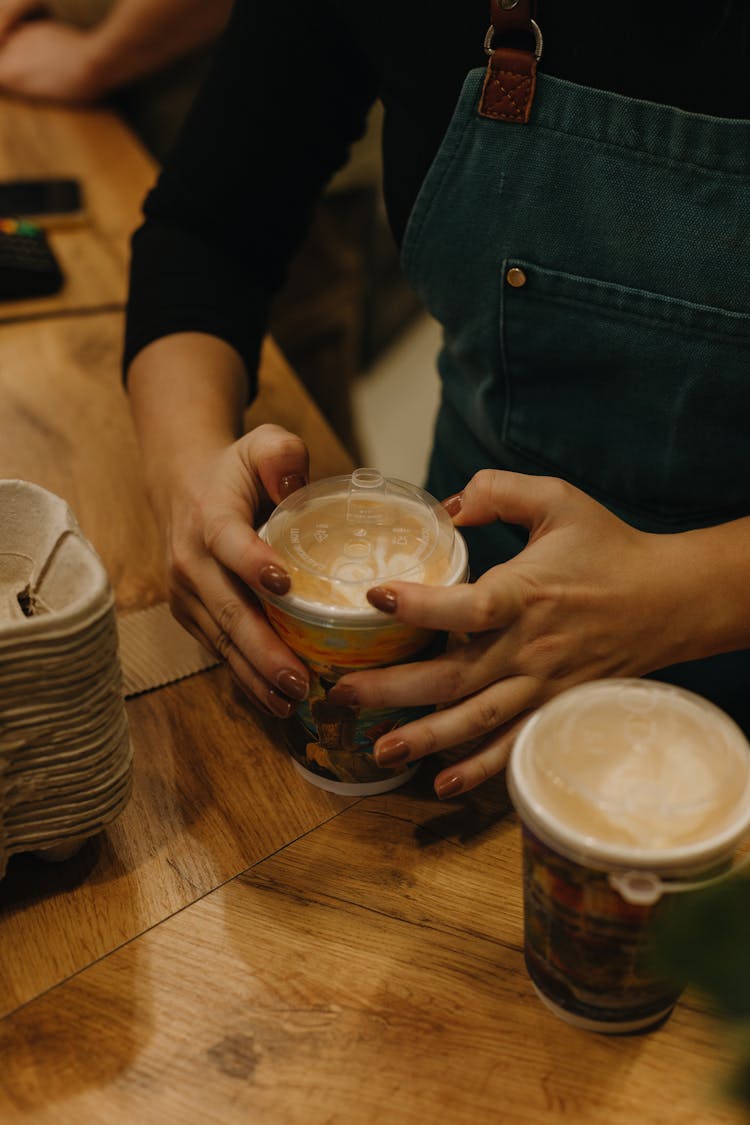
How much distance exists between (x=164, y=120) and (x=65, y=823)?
2242 mm

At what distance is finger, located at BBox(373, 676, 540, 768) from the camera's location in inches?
30.8

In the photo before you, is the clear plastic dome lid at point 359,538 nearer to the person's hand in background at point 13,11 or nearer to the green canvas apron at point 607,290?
the green canvas apron at point 607,290

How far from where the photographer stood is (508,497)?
812 mm

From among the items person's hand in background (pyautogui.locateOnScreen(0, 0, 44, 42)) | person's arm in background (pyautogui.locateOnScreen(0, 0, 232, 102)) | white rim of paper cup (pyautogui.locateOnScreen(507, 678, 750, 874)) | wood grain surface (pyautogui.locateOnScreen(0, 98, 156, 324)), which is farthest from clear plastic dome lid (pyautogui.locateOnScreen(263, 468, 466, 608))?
person's hand in background (pyautogui.locateOnScreen(0, 0, 44, 42))

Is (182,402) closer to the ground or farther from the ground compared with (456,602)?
closer to the ground

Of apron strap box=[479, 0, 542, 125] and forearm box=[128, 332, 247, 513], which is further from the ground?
apron strap box=[479, 0, 542, 125]

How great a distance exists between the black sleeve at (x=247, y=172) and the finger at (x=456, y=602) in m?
0.63

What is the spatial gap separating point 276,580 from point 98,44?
2.12 m

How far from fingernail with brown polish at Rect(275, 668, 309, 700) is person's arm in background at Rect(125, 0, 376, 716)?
100 mm

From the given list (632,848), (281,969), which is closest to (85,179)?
(281,969)

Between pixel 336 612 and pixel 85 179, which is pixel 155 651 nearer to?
pixel 336 612

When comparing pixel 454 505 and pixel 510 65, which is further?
pixel 510 65

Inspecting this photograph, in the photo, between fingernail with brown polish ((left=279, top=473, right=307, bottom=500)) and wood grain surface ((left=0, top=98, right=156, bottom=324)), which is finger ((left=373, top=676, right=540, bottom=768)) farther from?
wood grain surface ((left=0, top=98, right=156, bottom=324))

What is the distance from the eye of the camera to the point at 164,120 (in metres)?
2.54
